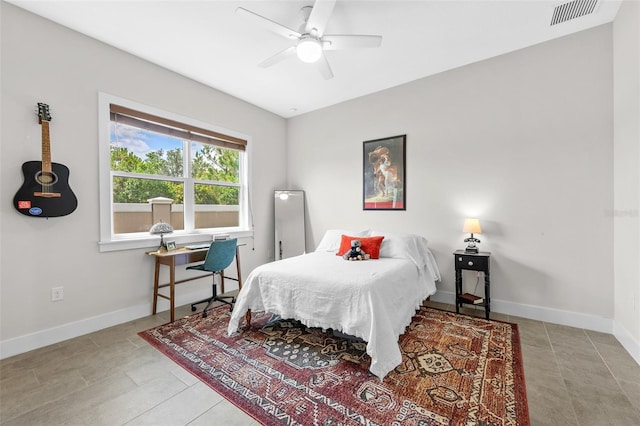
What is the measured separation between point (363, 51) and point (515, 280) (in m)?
3.07

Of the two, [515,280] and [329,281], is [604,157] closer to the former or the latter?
[515,280]

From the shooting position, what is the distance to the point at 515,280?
3.09 m

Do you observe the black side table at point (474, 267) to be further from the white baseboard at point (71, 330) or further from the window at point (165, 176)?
the white baseboard at point (71, 330)

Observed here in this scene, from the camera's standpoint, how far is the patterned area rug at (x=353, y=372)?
1622 mm

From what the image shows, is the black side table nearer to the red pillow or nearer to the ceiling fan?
the red pillow

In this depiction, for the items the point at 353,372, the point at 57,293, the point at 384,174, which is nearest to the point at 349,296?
the point at 353,372

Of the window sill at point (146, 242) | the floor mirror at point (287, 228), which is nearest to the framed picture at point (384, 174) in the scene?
the floor mirror at point (287, 228)

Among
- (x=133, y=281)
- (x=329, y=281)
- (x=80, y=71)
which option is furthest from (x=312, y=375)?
(x=80, y=71)

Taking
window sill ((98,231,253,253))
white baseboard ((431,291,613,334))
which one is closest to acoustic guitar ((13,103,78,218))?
window sill ((98,231,253,253))

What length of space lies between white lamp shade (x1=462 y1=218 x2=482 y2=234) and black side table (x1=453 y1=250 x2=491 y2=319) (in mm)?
256

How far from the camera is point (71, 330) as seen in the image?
8.54ft

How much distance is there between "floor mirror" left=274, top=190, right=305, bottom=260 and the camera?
4730 millimetres

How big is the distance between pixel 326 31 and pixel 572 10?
2.19 m

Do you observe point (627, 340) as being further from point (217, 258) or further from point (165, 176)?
point (165, 176)
